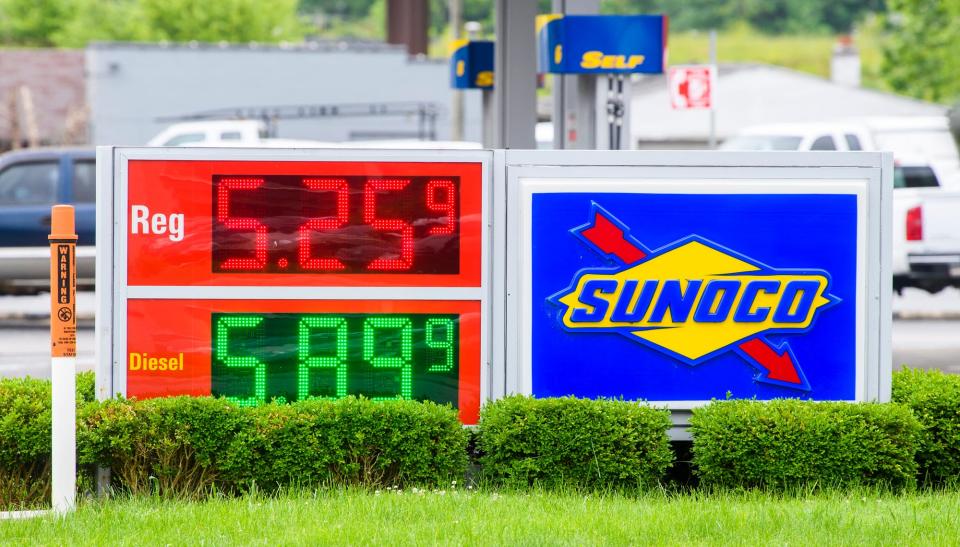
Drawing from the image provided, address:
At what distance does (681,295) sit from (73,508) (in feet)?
9.82

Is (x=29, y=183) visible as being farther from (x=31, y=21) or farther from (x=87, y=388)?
(x=31, y=21)

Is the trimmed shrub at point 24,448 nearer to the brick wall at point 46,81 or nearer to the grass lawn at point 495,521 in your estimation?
the grass lawn at point 495,521

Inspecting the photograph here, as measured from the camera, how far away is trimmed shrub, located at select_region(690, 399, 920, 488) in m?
6.78

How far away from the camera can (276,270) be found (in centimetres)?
710

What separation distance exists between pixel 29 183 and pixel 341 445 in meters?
12.8

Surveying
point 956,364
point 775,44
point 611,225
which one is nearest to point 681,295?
point 611,225

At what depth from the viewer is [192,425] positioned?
677 cm

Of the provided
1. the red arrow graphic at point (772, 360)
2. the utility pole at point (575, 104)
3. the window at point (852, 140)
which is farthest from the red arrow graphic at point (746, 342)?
the window at point (852, 140)

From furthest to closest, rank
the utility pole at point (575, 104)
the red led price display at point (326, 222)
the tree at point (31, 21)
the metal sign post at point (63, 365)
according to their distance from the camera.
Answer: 1. the tree at point (31, 21)
2. the utility pole at point (575, 104)
3. the red led price display at point (326, 222)
4. the metal sign post at point (63, 365)

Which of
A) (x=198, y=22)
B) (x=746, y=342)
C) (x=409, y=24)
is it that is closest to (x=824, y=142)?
(x=746, y=342)

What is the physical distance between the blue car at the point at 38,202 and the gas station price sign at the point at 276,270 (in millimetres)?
11119

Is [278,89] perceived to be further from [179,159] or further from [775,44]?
[775,44]

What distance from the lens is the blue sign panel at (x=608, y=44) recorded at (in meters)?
12.5

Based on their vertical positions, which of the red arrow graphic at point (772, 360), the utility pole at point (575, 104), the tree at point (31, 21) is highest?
the tree at point (31, 21)
